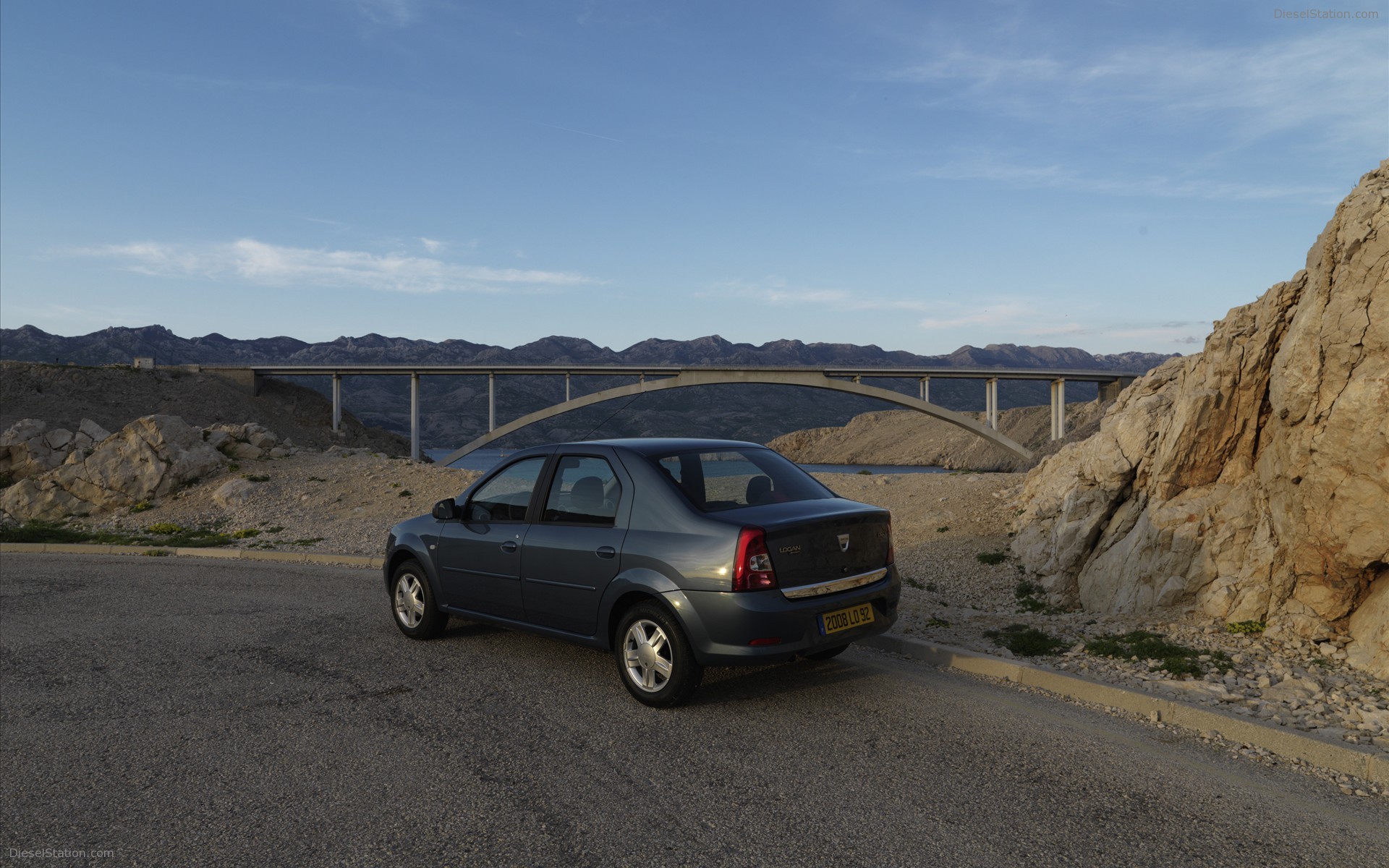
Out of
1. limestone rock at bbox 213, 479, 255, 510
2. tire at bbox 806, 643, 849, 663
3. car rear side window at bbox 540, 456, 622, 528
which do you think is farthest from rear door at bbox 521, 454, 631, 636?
limestone rock at bbox 213, 479, 255, 510

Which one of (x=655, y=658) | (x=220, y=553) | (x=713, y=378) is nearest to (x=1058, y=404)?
(x=713, y=378)

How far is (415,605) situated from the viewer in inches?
269

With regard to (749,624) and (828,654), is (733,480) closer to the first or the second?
(749,624)

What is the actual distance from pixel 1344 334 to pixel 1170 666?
283 centimetres

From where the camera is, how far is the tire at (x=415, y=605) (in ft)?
21.9

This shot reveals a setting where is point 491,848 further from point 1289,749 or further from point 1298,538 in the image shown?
point 1298,538

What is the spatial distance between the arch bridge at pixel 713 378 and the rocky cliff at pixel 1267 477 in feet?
133

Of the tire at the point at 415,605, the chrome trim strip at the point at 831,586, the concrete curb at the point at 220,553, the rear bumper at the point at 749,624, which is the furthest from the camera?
the concrete curb at the point at 220,553

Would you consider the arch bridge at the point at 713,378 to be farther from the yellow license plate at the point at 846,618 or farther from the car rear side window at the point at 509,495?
the yellow license plate at the point at 846,618

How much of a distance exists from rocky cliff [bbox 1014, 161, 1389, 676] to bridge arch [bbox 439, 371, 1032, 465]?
130 ft

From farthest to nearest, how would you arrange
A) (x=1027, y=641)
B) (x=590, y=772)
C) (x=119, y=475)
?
(x=119, y=475) → (x=1027, y=641) → (x=590, y=772)

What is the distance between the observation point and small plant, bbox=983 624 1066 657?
6.29 m

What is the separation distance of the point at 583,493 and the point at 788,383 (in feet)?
160

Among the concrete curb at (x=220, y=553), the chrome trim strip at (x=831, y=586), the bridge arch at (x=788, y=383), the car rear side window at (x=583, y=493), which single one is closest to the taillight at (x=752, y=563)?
the chrome trim strip at (x=831, y=586)
